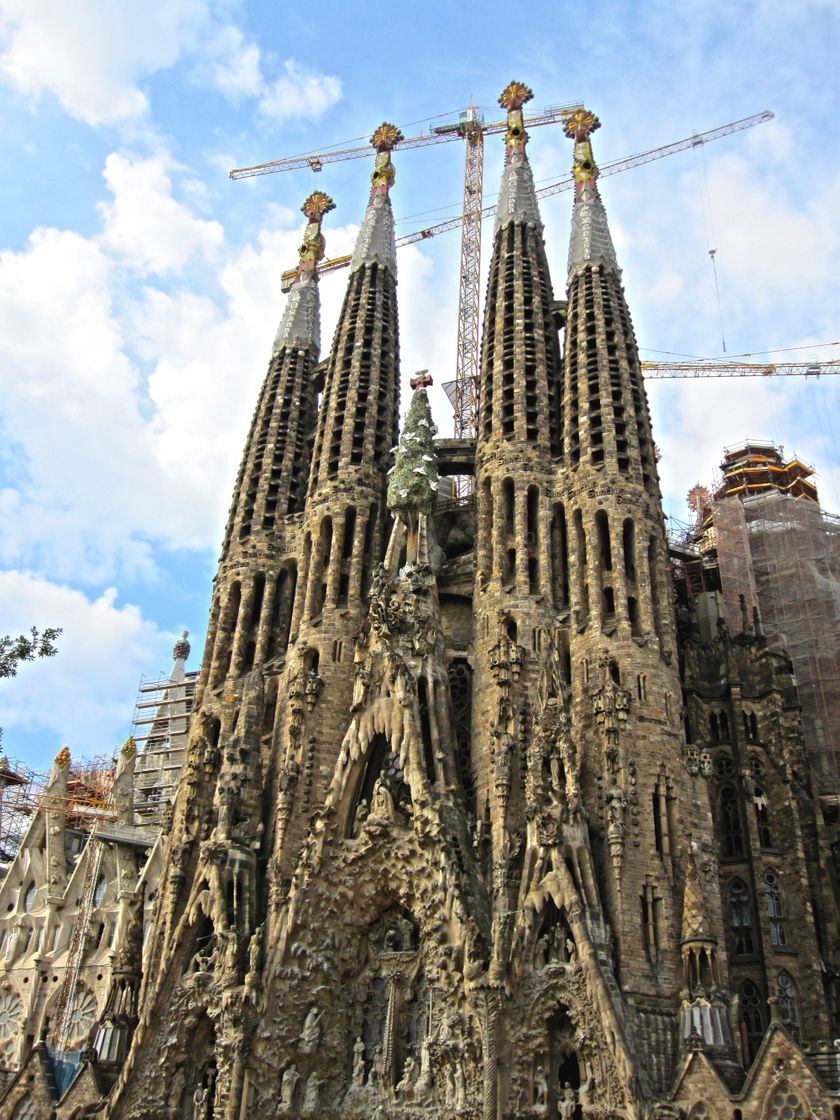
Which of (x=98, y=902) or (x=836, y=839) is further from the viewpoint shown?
(x=98, y=902)

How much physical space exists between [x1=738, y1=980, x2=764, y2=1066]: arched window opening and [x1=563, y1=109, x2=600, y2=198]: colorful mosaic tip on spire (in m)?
28.1

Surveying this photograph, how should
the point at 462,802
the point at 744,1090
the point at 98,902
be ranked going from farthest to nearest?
the point at 98,902, the point at 462,802, the point at 744,1090

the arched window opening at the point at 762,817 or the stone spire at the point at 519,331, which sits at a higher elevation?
the stone spire at the point at 519,331

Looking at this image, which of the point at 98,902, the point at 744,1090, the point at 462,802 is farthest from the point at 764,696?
the point at 98,902

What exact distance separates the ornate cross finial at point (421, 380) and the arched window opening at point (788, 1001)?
76.5 ft

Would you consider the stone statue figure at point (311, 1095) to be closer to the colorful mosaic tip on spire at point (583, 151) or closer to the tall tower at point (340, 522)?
the tall tower at point (340, 522)

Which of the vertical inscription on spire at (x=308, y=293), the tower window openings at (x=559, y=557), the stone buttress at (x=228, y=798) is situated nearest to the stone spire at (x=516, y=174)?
the vertical inscription on spire at (x=308, y=293)

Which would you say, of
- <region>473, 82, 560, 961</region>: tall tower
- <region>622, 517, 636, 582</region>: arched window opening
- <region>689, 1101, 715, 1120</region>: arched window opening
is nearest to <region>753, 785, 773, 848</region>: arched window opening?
<region>473, 82, 560, 961</region>: tall tower

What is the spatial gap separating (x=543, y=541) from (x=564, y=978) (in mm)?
12869

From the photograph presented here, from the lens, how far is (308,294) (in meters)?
46.1

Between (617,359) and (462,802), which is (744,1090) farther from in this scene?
(617,359)

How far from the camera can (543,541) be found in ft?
106

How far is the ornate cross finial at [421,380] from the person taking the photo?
132ft

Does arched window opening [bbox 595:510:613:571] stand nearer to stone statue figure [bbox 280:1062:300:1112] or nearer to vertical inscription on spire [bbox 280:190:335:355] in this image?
stone statue figure [bbox 280:1062:300:1112]
